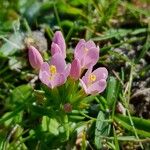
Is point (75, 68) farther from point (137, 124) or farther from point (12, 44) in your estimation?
point (12, 44)

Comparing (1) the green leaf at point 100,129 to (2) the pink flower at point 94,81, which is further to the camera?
(1) the green leaf at point 100,129

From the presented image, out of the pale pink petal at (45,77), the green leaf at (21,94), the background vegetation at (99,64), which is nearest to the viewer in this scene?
the pale pink petal at (45,77)

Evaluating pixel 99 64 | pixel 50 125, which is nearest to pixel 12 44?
pixel 99 64

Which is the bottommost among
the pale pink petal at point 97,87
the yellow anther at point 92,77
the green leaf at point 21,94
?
the green leaf at point 21,94

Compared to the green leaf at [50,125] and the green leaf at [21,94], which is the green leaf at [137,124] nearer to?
the green leaf at [50,125]

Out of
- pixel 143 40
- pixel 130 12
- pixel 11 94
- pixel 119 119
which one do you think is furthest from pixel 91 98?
pixel 130 12

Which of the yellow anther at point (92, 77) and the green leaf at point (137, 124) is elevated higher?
the yellow anther at point (92, 77)

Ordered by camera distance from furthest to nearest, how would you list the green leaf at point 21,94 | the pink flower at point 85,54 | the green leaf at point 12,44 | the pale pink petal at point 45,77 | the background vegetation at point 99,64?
1. the green leaf at point 12,44
2. the green leaf at point 21,94
3. the background vegetation at point 99,64
4. the pink flower at point 85,54
5. the pale pink petal at point 45,77

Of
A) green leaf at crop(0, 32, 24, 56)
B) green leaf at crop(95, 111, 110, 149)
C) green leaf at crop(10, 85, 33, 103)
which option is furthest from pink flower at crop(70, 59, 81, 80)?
green leaf at crop(0, 32, 24, 56)

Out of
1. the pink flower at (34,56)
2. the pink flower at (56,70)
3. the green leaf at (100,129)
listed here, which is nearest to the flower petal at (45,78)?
the pink flower at (56,70)
